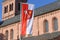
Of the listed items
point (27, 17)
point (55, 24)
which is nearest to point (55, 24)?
point (55, 24)

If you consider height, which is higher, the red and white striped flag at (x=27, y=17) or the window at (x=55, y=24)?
the window at (x=55, y=24)

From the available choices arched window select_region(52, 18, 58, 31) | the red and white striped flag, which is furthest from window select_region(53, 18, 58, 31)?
the red and white striped flag

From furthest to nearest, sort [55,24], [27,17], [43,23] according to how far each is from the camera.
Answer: [43,23]
[55,24]
[27,17]

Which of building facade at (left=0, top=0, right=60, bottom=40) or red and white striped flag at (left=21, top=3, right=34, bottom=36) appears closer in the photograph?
red and white striped flag at (left=21, top=3, right=34, bottom=36)

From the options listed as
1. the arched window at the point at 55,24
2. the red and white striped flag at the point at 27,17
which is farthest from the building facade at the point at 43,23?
the red and white striped flag at the point at 27,17

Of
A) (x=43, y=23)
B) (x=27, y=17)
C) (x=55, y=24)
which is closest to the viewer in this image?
(x=27, y=17)

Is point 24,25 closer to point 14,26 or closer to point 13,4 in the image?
point 14,26

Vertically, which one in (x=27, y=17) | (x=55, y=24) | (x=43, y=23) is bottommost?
(x=27, y=17)

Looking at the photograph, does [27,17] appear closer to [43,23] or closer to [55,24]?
[55,24]

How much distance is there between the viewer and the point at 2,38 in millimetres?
53125

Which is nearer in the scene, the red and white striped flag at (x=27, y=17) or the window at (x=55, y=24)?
the red and white striped flag at (x=27, y=17)

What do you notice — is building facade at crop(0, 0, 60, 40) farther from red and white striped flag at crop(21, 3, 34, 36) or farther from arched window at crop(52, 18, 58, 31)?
red and white striped flag at crop(21, 3, 34, 36)

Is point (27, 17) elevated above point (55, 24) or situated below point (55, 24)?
below

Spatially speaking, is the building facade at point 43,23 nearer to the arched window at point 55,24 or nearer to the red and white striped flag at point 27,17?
the arched window at point 55,24
